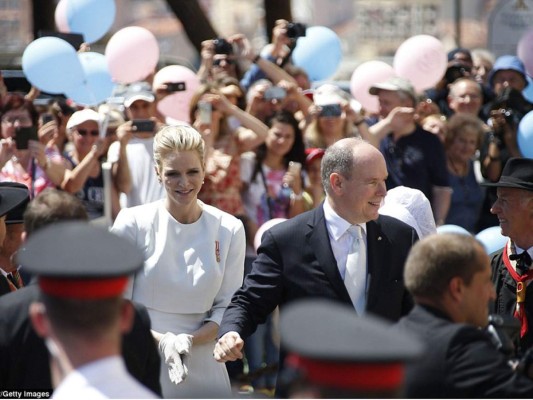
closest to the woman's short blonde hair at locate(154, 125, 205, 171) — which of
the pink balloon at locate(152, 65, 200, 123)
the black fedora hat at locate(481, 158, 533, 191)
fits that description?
the black fedora hat at locate(481, 158, 533, 191)

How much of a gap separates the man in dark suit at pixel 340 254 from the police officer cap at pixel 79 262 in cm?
219

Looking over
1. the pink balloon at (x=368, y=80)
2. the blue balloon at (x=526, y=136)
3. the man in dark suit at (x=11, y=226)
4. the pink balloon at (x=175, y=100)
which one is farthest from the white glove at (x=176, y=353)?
→ the pink balloon at (x=368, y=80)

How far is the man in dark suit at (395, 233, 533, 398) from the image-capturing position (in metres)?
3.72

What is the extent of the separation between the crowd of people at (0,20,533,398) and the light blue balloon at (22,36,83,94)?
9.6 inches

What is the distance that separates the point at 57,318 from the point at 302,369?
0.63 metres

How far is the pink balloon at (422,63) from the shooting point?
980 centimetres

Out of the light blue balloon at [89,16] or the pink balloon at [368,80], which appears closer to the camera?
the light blue balloon at [89,16]

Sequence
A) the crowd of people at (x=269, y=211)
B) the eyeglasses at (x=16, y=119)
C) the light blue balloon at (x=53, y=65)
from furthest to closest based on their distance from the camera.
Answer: the light blue balloon at (x=53, y=65)
the eyeglasses at (x=16, y=119)
the crowd of people at (x=269, y=211)

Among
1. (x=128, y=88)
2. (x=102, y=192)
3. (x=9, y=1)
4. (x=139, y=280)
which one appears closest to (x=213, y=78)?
(x=128, y=88)

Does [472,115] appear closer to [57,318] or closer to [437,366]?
[437,366]

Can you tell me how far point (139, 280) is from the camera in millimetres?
5441

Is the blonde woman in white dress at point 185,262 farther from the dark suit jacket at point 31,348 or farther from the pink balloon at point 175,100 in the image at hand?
the pink balloon at point 175,100

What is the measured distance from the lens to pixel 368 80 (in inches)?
376

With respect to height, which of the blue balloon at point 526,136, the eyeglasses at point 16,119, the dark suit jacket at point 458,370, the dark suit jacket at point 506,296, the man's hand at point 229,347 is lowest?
the blue balloon at point 526,136
